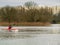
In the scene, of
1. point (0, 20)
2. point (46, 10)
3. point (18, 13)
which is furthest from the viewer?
point (46, 10)

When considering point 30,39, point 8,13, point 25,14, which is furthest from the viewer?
point 25,14

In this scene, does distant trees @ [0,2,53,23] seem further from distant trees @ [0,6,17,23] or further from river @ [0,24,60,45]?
river @ [0,24,60,45]

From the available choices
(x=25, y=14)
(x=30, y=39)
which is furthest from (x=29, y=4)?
(x=30, y=39)

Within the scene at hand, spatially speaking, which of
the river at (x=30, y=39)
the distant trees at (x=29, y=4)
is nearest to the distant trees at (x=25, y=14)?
the distant trees at (x=29, y=4)

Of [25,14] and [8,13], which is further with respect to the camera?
[25,14]

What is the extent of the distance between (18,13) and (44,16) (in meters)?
4.45

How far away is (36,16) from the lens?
29844 mm

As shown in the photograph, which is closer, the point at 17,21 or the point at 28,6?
the point at 17,21

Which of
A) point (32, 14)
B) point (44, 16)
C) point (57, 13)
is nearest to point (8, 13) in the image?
point (32, 14)

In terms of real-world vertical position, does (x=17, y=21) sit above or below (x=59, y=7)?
below

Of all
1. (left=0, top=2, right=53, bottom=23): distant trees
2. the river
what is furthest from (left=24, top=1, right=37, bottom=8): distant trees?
the river

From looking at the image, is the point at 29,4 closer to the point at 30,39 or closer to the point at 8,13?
the point at 8,13

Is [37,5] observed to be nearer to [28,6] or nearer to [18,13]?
[28,6]

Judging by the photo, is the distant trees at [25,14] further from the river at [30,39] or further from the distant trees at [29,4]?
the river at [30,39]
